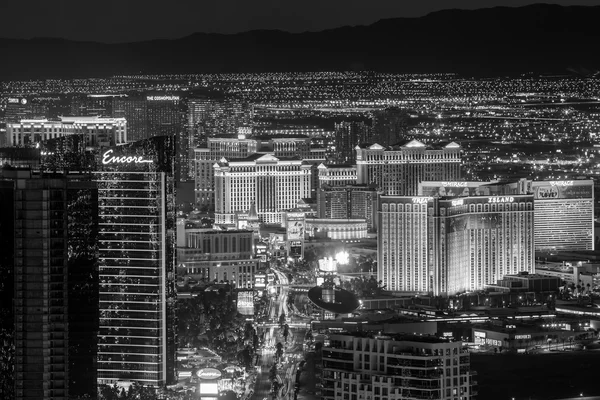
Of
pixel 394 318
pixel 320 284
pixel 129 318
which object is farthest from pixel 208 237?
pixel 129 318

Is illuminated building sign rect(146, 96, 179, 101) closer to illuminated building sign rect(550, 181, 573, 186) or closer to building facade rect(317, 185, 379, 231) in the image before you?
building facade rect(317, 185, 379, 231)

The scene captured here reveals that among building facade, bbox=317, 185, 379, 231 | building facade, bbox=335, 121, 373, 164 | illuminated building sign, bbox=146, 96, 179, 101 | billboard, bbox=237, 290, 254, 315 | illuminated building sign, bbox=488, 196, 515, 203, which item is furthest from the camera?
illuminated building sign, bbox=146, 96, 179, 101

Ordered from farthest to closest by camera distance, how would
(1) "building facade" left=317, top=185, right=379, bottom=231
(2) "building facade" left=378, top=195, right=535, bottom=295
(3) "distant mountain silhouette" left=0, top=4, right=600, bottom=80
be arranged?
(3) "distant mountain silhouette" left=0, top=4, right=600, bottom=80
(1) "building facade" left=317, top=185, right=379, bottom=231
(2) "building facade" left=378, top=195, right=535, bottom=295

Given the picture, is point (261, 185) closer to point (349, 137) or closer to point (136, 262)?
point (349, 137)

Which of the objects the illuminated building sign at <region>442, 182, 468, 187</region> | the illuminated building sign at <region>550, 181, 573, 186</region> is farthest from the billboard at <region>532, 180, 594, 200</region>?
the illuminated building sign at <region>442, 182, 468, 187</region>

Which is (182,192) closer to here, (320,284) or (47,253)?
(320,284)

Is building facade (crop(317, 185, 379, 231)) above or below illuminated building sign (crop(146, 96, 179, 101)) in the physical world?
below

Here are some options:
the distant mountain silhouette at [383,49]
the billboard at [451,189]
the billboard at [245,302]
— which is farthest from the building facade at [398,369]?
the distant mountain silhouette at [383,49]
